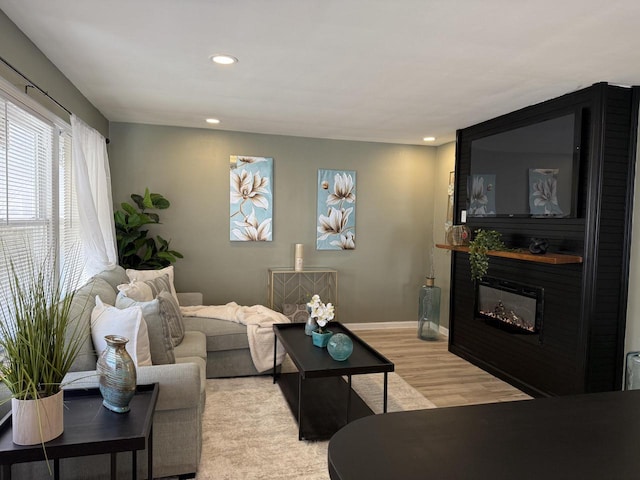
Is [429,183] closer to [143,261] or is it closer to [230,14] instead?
[143,261]

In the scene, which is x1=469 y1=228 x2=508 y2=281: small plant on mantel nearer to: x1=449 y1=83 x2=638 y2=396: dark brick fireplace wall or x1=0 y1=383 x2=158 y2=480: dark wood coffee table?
x1=449 y1=83 x2=638 y2=396: dark brick fireplace wall

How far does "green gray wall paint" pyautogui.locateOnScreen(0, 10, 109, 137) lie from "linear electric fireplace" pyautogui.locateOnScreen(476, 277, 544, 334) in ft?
12.6

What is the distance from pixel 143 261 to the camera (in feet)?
15.4

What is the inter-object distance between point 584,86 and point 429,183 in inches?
108

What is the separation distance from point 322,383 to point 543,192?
234 centimetres

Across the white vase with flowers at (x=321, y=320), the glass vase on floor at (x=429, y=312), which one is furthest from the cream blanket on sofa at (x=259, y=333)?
the glass vase on floor at (x=429, y=312)

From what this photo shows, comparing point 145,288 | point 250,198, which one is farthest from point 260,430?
point 250,198

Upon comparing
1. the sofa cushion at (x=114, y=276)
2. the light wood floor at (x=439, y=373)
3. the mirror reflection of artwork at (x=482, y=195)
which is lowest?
the light wood floor at (x=439, y=373)

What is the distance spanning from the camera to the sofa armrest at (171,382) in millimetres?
2256

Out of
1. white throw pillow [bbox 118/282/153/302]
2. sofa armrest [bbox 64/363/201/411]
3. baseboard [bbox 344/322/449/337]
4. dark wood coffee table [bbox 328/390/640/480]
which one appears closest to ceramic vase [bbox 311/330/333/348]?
sofa armrest [bbox 64/363/201/411]

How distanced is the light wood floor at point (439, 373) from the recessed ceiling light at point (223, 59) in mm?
2883

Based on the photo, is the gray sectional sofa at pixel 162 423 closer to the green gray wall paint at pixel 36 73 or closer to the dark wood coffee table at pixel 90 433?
the dark wood coffee table at pixel 90 433

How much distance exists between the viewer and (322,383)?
11.8ft

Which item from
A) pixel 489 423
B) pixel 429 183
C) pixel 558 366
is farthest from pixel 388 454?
A: pixel 429 183
